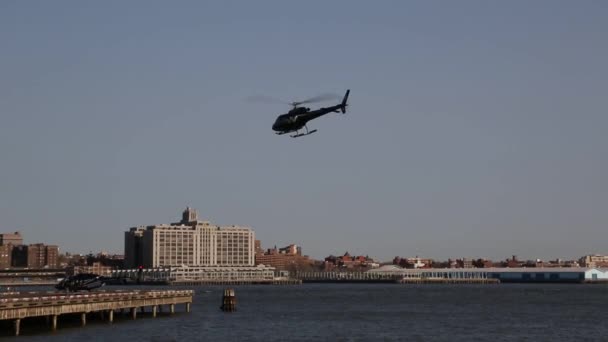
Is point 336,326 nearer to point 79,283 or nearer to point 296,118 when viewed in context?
point 296,118

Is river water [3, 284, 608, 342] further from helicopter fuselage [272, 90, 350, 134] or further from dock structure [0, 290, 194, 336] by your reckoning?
helicopter fuselage [272, 90, 350, 134]

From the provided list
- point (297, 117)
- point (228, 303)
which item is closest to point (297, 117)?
point (297, 117)

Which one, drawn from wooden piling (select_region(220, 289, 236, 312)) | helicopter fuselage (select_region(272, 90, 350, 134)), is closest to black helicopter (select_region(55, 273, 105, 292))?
wooden piling (select_region(220, 289, 236, 312))

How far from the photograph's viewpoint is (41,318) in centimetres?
7931

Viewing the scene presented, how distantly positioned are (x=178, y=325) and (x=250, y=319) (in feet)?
41.4

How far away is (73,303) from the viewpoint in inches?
2992

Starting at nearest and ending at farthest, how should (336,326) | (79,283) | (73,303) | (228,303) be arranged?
(73,303)
(336,326)
(79,283)
(228,303)

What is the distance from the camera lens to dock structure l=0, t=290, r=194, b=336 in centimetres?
6769

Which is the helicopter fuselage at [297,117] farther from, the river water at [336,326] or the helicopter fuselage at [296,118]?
the river water at [336,326]

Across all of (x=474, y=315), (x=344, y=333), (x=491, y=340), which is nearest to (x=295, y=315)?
(x=474, y=315)

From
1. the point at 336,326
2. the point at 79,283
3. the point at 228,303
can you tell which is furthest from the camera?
the point at 228,303

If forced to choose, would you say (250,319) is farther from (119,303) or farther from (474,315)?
(474,315)

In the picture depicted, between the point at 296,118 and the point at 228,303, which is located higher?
the point at 296,118

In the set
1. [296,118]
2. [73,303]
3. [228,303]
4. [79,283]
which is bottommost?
[228,303]
